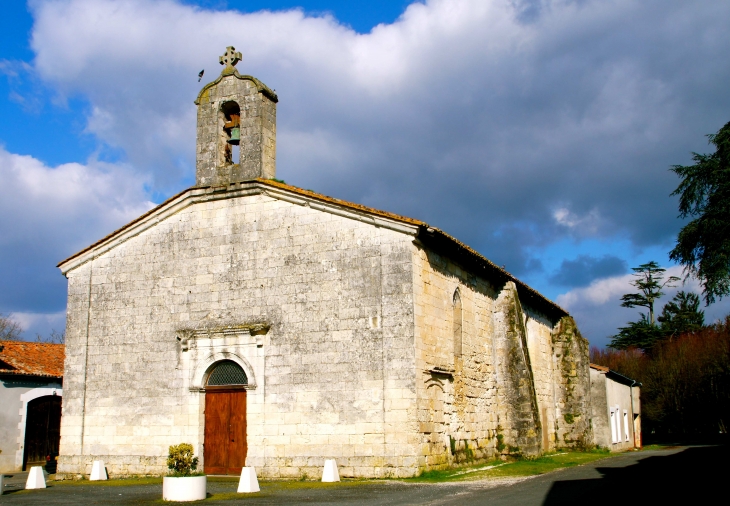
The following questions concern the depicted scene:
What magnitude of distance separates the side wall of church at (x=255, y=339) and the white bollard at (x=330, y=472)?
0.47m

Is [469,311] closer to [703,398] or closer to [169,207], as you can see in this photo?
[169,207]

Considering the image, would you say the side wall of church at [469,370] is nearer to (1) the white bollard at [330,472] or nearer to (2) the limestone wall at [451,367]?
(2) the limestone wall at [451,367]

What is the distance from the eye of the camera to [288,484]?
15.3m

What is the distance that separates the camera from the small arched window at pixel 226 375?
17.7 meters

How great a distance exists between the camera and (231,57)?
19375mm

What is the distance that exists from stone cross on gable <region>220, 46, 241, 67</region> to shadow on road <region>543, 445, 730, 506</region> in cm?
1349

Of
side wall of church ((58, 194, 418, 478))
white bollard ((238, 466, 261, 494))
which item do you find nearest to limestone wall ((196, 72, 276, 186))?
side wall of church ((58, 194, 418, 478))

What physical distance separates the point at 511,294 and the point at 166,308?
1061cm

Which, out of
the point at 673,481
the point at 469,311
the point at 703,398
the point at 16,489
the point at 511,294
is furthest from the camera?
the point at 703,398

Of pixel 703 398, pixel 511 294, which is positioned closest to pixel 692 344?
pixel 703 398

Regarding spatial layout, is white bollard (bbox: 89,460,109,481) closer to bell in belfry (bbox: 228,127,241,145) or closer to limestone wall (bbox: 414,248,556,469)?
limestone wall (bbox: 414,248,556,469)

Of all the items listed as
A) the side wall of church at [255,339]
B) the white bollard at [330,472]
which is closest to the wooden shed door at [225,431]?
the side wall of church at [255,339]

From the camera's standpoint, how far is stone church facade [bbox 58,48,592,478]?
1609 centimetres

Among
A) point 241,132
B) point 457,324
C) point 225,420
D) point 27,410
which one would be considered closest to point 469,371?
point 457,324
